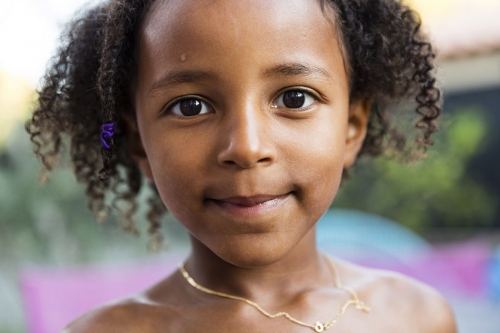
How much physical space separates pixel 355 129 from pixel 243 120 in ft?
1.84

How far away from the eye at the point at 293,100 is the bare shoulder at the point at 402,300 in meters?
0.67

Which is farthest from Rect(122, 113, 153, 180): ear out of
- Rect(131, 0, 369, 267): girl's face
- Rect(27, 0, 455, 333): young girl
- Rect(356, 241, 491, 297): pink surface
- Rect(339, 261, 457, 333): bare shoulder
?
Rect(356, 241, 491, 297): pink surface

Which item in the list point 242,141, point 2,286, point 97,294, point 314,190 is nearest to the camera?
point 242,141

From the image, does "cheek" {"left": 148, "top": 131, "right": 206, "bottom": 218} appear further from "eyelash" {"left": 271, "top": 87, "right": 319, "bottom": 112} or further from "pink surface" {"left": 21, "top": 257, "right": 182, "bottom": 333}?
"pink surface" {"left": 21, "top": 257, "right": 182, "bottom": 333}

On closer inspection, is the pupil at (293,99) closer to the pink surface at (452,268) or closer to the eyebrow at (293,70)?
the eyebrow at (293,70)

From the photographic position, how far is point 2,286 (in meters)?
4.30

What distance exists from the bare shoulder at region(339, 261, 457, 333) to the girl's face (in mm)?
450

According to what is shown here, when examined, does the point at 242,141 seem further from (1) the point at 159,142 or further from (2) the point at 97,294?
(2) the point at 97,294

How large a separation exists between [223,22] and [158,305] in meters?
0.78

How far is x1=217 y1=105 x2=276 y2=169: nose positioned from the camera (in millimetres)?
1269

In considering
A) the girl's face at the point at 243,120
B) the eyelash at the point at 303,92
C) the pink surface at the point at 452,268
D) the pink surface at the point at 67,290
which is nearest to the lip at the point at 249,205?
the girl's face at the point at 243,120

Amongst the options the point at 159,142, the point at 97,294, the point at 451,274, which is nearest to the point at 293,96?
the point at 159,142

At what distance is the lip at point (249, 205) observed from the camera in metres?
1.34

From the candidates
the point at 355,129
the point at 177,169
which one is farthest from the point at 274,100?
the point at 355,129
